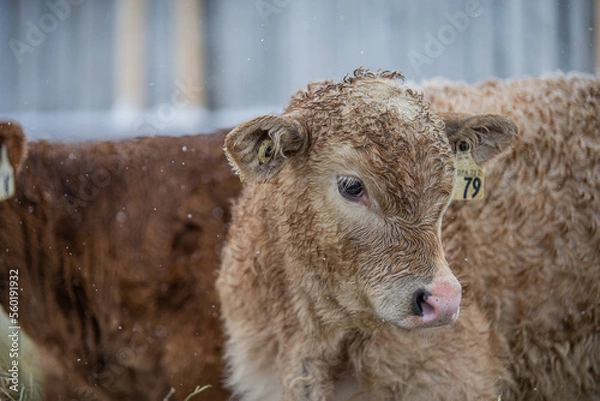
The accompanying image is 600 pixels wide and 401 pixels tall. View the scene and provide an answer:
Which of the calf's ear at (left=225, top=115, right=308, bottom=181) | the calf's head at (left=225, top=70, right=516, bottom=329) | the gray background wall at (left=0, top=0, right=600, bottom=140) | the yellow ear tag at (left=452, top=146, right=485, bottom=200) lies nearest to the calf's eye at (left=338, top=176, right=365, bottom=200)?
the calf's head at (left=225, top=70, right=516, bottom=329)

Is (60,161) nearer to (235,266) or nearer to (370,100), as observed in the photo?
(235,266)

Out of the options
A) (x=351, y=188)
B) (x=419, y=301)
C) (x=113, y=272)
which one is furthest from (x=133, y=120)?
(x=419, y=301)

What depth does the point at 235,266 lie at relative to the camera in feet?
11.6

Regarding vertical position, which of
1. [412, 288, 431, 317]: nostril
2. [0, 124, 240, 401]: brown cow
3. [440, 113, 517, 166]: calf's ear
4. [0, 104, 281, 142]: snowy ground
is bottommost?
[0, 124, 240, 401]: brown cow

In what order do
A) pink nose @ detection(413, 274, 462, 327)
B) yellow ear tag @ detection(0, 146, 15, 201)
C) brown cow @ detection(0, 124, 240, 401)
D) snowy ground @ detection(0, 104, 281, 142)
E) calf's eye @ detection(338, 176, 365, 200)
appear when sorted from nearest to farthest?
pink nose @ detection(413, 274, 462, 327), calf's eye @ detection(338, 176, 365, 200), yellow ear tag @ detection(0, 146, 15, 201), brown cow @ detection(0, 124, 240, 401), snowy ground @ detection(0, 104, 281, 142)

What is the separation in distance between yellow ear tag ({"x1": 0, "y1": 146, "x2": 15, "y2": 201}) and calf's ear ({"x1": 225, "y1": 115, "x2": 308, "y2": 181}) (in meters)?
1.60

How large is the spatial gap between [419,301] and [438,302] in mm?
91

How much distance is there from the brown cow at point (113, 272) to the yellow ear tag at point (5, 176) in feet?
1.07

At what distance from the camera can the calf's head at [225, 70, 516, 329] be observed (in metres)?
2.66

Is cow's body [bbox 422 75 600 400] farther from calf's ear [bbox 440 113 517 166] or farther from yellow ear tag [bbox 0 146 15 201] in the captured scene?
yellow ear tag [bbox 0 146 15 201]

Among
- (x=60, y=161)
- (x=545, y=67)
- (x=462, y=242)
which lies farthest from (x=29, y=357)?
(x=545, y=67)

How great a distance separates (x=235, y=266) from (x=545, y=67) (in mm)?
5316

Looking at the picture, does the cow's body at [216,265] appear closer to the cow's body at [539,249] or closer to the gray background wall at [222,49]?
the cow's body at [539,249]

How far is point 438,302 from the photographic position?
8.23 ft
